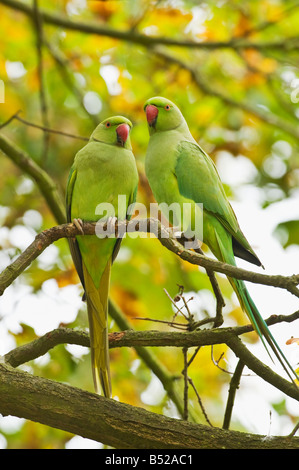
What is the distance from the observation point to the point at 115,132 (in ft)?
11.0

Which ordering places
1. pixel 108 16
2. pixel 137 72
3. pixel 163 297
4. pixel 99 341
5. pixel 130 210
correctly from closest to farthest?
pixel 99 341 < pixel 130 210 < pixel 163 297 < pixel 108 16 < pixel 137 72

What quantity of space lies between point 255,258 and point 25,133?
445 cm

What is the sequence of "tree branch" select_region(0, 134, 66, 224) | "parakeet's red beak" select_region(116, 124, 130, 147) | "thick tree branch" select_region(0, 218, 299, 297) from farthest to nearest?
"tree branch" select_region(0, 134, 66, 224), "parakeet's red beak" select_region(116, 124, 130, 147), "thick tree branch" select_region(0, 218, 299, 297)

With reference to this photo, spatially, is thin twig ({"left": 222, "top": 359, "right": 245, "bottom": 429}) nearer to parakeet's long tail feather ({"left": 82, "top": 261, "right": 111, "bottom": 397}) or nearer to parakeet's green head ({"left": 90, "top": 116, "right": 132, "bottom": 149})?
parakeet's long tail feather ({"left": 82, "top": 261, "right": 111, "bottom": 397})

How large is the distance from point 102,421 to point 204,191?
1.46 m

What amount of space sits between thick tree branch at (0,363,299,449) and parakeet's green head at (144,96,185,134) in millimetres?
1728

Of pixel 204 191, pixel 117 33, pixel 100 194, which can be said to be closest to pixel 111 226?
pixel 100 194

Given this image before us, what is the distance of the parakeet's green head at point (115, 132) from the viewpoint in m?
3.30

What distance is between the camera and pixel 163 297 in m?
5.58

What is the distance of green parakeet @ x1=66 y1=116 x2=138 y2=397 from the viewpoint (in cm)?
325

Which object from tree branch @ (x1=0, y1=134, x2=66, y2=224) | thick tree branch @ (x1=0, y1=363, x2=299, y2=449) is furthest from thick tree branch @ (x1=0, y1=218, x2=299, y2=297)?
tree branch @ (x1=0, y1=134, x2=66, y2=224)

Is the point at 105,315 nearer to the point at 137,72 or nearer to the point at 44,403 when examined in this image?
the point at 44,403
